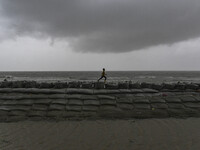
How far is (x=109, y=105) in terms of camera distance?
602 cm

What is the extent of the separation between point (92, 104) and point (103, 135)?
1.90m

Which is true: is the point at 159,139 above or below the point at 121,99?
below

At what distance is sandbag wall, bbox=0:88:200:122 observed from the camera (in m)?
5.68

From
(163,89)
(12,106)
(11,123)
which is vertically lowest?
(11,123)

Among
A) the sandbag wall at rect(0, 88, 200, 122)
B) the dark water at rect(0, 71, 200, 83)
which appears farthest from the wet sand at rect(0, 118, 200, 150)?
the dark water at rect(0, 71, 200, 83)

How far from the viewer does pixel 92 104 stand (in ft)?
19.8

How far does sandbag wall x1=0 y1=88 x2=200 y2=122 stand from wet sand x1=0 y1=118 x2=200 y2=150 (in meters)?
0.40

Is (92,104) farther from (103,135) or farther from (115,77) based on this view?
(115,77)

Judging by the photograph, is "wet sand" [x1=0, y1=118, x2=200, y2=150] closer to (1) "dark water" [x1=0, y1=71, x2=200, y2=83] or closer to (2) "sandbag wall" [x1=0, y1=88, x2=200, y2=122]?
(2) "sandbag wall" [x1=0, y1=88, x2=200, y2=122]

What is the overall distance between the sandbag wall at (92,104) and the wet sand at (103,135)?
0.40m

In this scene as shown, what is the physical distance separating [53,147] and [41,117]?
7.17 ft

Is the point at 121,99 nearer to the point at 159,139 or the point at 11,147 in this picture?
the point at 159,139

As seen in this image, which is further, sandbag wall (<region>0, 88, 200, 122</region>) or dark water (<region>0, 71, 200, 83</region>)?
dark water (<region>0, 71, 200, 83</region>)

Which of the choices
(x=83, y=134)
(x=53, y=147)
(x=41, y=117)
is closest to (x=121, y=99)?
(x=83, y=134)
